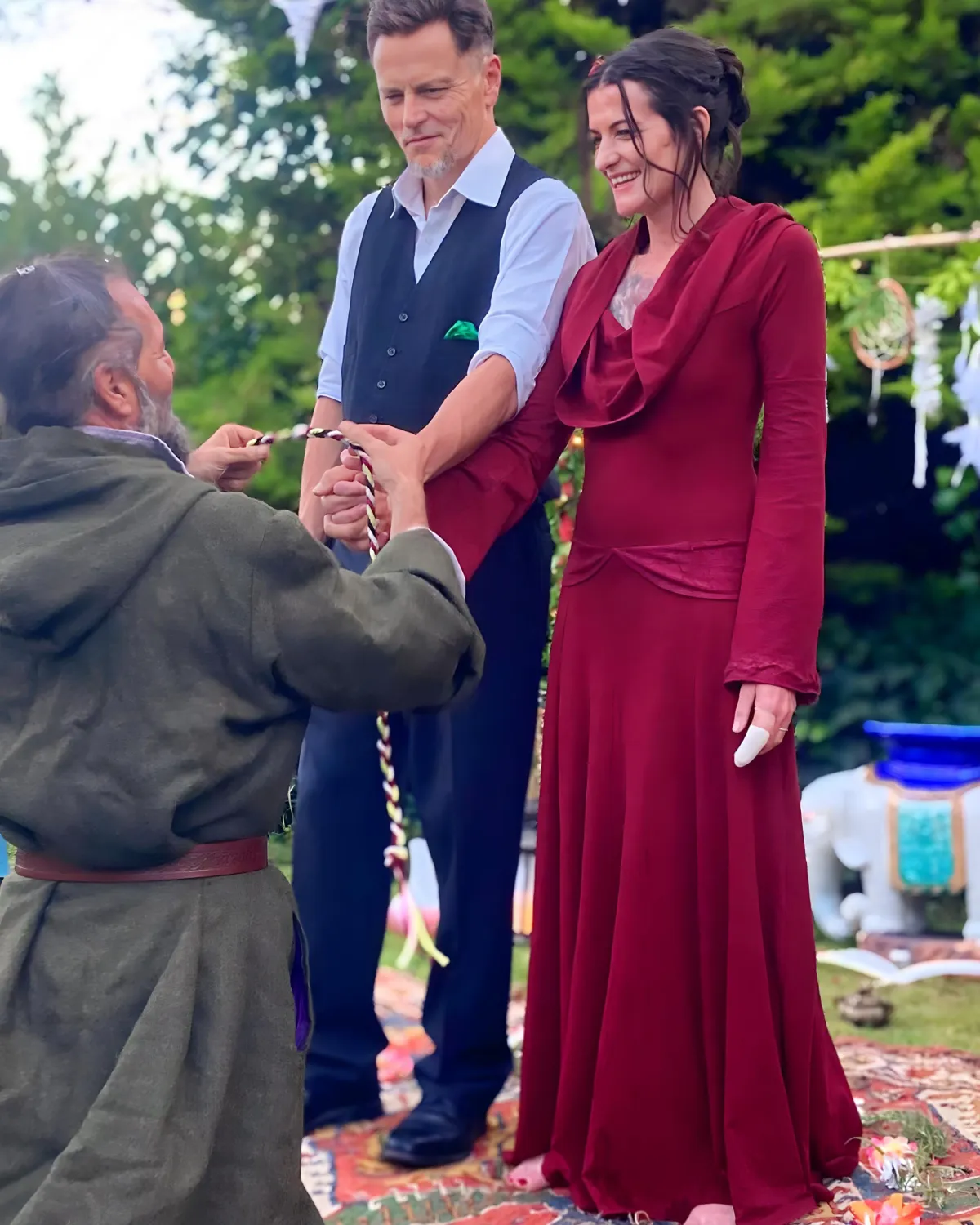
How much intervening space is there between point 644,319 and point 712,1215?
1.35 metres

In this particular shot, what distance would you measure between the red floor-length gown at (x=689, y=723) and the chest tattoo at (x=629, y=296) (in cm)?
2

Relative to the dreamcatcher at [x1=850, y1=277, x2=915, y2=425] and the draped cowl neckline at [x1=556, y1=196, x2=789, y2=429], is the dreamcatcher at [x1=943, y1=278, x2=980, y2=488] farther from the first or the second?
the draped cowl neckline at [x1=556, y1=196, x2=789, y2=429]

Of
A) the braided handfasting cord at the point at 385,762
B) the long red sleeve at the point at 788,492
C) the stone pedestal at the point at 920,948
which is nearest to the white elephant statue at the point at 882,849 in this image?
the stone pedestal at the point at 920,948

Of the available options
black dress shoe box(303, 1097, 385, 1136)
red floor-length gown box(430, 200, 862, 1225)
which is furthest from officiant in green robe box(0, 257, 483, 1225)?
black dress shoe box(303, 1097, 385, 1136)

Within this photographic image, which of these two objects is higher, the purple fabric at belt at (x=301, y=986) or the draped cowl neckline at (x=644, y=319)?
the draped cowl neckline at (x=644, y=319)

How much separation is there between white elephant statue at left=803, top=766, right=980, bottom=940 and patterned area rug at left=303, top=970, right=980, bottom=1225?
2.44 feet

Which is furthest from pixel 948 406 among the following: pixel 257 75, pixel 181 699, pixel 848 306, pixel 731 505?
pixel 181 699

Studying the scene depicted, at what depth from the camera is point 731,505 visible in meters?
2.24

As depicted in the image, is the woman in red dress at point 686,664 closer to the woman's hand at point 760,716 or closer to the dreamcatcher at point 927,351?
the woman's hand at point 760,716

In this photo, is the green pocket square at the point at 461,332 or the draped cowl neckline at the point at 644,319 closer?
the draped cowl neckline at the point at 644,319

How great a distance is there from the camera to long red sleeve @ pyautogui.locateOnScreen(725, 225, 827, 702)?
216 cm

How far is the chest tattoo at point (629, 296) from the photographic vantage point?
2305 mm

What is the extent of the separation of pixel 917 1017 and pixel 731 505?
1.79 meters

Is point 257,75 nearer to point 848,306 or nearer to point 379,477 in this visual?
point 848,306
